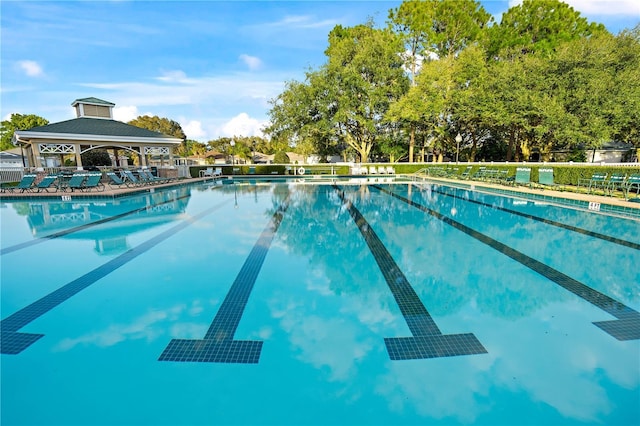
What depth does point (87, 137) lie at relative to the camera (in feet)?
58.7

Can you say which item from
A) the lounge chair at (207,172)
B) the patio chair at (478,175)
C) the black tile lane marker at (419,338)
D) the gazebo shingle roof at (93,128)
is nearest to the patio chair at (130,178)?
the gazebo shingle roof at (93,128)

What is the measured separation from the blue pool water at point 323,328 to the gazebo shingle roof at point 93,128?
45.7ft

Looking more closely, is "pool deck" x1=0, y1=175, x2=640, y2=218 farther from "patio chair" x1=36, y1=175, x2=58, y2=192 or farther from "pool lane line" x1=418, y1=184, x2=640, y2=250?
"pool lane line" x1=418, y1=184, x2=640, y2=250

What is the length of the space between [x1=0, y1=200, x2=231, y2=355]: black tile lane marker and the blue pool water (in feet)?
0.08

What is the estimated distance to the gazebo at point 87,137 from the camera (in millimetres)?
17328

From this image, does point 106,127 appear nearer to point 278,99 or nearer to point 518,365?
point 278,99

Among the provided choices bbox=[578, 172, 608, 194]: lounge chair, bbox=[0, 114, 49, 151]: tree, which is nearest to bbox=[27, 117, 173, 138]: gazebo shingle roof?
bbox=[578, 172, 608, 194]: lounge chair

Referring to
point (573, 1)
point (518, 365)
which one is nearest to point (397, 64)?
point (573, 1)

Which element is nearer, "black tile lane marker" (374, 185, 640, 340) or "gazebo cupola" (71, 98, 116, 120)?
"black tile lane marker" (374, 185, 640, 340)

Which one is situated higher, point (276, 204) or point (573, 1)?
point (573, 1)

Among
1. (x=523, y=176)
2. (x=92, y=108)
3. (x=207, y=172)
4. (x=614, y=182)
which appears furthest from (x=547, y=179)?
(x=92, y=108)

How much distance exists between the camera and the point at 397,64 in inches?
1057

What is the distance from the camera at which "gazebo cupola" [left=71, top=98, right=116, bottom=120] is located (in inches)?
858

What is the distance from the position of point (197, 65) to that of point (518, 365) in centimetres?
2572
